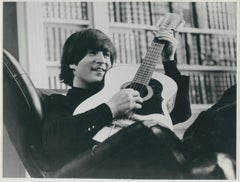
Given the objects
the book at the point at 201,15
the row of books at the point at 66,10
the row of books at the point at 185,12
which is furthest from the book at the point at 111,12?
the book at the point at 201,15

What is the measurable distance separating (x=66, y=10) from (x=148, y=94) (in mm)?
560

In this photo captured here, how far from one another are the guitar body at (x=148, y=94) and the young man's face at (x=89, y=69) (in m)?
0.04

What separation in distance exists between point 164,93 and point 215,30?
1.56ft

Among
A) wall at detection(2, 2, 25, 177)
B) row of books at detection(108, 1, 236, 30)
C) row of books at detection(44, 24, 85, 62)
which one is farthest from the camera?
row of books at detection(108, 1, 236, 30)

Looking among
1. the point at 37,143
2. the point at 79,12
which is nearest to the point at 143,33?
the point at 79,12

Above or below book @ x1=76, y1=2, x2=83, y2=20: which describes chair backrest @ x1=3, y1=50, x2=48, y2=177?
below

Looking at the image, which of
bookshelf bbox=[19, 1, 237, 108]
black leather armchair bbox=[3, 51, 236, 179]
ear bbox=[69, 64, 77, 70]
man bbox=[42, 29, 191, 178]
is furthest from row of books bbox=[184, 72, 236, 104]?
ear bbox=[69, 64, 77, 70]

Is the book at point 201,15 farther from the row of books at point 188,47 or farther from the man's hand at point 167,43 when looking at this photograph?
the man's hand at point 167,43

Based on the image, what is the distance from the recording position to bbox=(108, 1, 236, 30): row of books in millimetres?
1991

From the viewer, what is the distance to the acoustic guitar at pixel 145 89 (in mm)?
1719

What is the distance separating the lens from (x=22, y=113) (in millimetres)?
1707

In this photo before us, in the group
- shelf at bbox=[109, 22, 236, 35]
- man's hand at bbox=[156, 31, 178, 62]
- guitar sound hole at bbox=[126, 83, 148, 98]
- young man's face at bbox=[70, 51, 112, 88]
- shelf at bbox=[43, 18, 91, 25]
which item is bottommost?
guitar sound hole at bbox=[126, 83, 148, 98]

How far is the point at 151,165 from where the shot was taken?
1685mm

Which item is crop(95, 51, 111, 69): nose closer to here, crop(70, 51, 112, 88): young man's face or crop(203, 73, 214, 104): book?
crop(70, 51, 112, 88): young man's face
